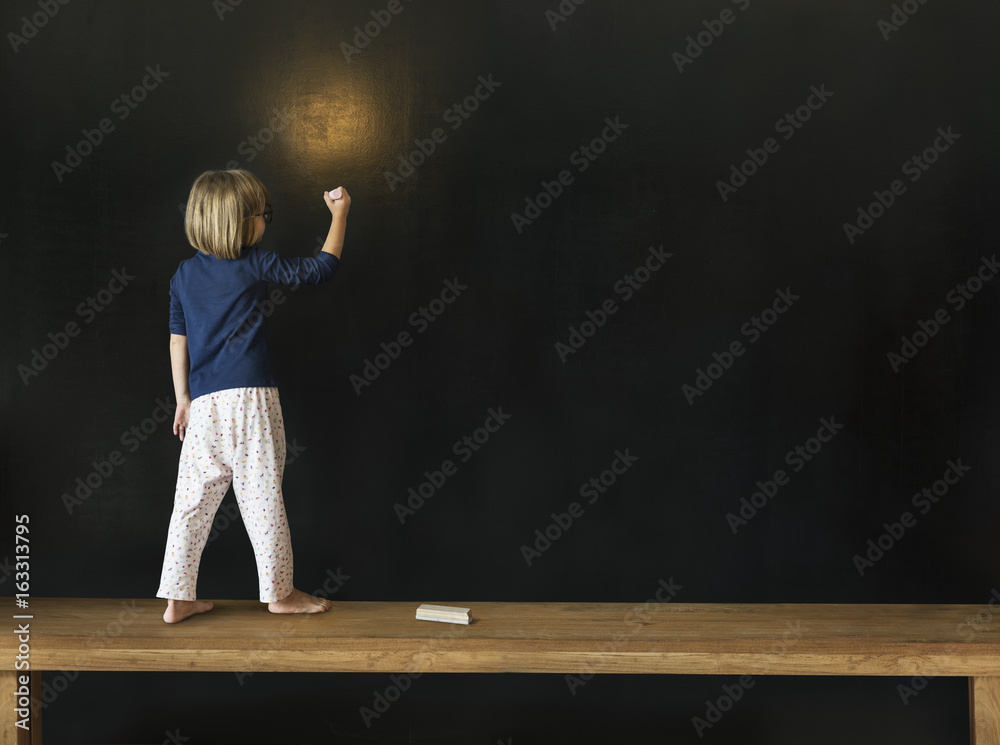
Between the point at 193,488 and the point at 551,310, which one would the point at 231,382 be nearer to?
the point at 193,488

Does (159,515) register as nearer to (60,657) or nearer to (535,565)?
(60,657)

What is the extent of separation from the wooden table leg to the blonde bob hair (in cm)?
203

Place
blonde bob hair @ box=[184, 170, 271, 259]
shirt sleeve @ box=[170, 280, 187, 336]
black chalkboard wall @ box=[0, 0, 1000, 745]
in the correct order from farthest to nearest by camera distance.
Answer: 1. black chalkboard wall @ box=[0, 0, 1000, 745]
2. shirt sleeve @ box=[170, 280, 187, 336]
3. blonde bob hair @ box=[184, 170, 271, 259]

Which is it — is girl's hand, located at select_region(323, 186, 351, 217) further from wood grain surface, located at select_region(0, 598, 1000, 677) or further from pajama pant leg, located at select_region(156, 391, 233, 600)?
wood grain surface, located at select_region(0, 598, 1000, 677)

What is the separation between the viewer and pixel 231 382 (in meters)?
1.88

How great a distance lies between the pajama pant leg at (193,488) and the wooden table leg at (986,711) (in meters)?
1.85

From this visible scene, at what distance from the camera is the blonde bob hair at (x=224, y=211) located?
1.86 m

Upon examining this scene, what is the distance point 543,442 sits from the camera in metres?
2.46

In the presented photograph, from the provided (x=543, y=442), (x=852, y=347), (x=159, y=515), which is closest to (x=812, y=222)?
(x=852, y=347)

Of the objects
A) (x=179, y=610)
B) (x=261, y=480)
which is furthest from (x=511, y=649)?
(x=179, y=610)

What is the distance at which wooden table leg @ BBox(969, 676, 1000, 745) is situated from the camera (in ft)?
5.76

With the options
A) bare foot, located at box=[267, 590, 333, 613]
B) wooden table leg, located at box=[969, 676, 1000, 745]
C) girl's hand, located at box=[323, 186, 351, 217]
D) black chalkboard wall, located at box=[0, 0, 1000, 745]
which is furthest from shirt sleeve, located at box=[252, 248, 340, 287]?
wooden table leg, located at box=[969, 676, 1000, 745]

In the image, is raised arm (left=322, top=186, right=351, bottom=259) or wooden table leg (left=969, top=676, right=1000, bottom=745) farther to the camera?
raised arm (left=322, top=186, right=351, bottom=259)

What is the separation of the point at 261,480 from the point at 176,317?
0.49m
